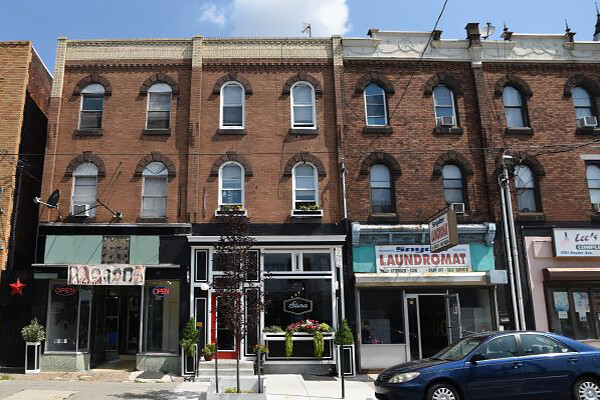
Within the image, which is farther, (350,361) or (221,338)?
(221,338)

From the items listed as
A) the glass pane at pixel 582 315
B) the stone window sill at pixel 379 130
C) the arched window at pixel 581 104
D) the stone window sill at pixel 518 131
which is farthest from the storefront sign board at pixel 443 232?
the arched window at pixel 581 104

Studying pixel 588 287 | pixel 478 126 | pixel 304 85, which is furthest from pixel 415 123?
pixel 588 287

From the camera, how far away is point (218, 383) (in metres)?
11.6

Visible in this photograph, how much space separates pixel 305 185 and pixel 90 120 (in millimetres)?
7770

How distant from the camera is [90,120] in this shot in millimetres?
17734

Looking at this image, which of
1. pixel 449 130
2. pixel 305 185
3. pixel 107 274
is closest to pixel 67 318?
pixel 107 274

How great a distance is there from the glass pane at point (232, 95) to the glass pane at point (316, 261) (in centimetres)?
590

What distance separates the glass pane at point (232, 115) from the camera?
58.4 ft

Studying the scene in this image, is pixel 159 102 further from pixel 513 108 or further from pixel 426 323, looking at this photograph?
pixel 513 108

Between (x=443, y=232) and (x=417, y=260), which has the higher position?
(x=443, y=232)

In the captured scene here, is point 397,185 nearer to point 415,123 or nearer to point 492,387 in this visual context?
point 415,123

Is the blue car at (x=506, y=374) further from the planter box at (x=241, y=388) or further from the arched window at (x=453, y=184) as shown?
the arched window at (x=453, y=184)

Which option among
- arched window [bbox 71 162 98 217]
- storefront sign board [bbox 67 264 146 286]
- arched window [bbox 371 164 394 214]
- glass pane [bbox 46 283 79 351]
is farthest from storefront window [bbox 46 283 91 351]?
arched window [bbox 371 164 394 214]

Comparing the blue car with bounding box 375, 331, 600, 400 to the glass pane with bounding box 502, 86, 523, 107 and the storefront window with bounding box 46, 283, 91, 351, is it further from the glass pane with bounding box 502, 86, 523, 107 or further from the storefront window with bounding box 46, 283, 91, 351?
the glass pane with bounding box 502, 86, 523, 107
